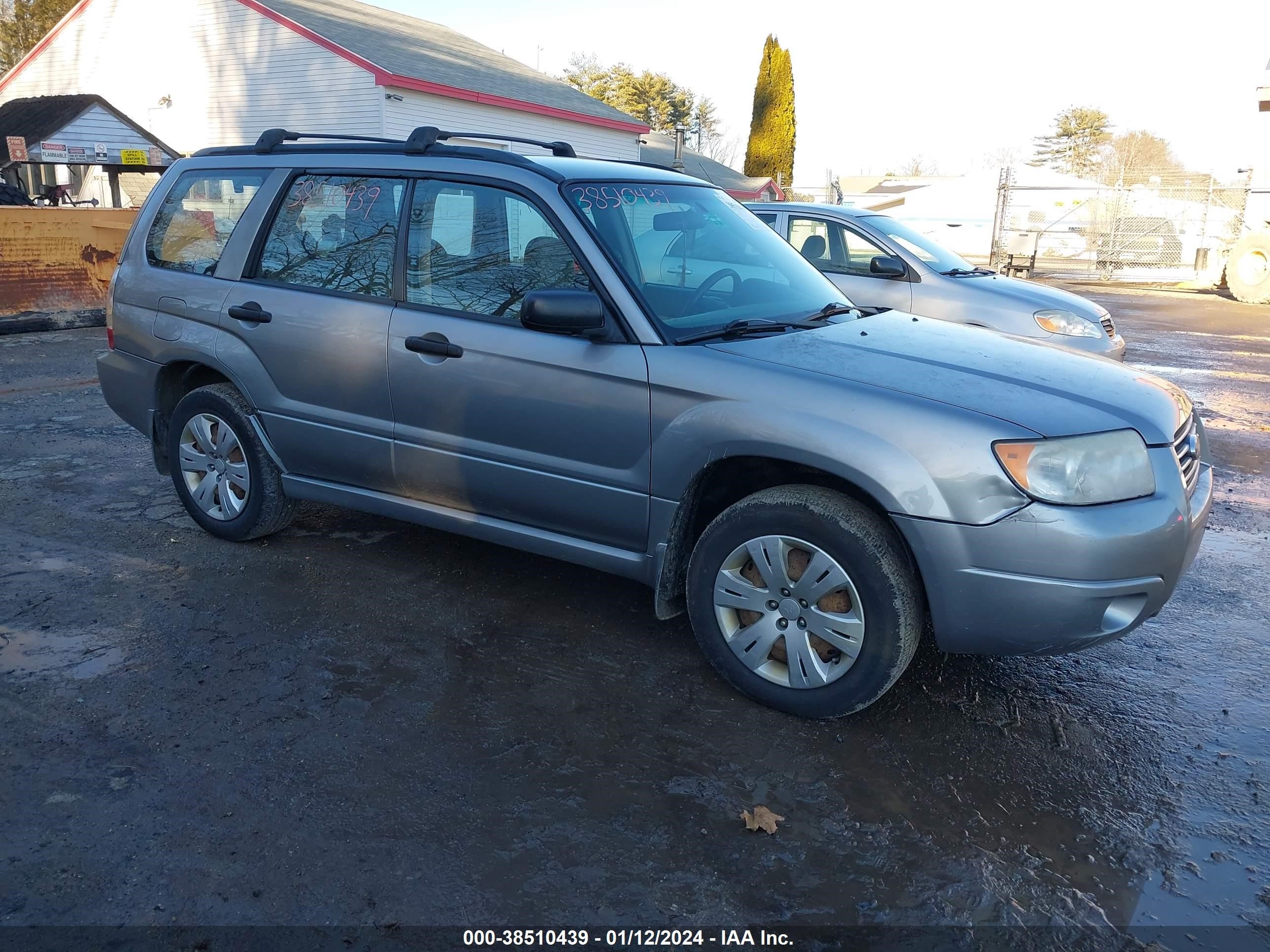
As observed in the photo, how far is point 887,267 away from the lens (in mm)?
7508

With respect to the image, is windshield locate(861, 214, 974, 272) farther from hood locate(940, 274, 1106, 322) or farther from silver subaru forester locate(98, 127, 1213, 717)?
silver subaru forester locate(98, 127, 1213, 717)

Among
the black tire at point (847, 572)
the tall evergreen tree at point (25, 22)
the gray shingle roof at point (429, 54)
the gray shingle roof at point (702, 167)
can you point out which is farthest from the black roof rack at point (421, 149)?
the tall evergreen tree at point (25, 22)

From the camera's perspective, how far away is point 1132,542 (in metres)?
3.08

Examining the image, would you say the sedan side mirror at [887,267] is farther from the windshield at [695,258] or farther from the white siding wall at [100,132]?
the white siding wall at [100,132]

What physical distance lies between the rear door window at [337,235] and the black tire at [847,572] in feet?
6.15

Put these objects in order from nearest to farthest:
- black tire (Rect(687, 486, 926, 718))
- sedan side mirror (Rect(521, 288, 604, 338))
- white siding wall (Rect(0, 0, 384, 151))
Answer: black tire (Rect(687, 486, 926, 718)) < sedan side mirror (Rect(521, 288, 604, 338)) < white siding wall (Rect(0, 0, 384, 151))

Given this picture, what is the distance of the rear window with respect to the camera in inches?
187

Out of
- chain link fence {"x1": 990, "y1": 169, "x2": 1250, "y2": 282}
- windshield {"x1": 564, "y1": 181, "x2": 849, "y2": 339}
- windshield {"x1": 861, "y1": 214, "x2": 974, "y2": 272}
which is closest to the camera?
windshield {"x1": 564, "y1": 181, "x2": 849, "y2": 339}

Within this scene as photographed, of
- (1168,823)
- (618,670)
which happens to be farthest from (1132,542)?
(618,670)

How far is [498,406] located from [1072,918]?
8.41ft

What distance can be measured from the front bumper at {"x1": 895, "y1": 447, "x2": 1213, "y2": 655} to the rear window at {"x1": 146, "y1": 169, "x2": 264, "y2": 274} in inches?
138

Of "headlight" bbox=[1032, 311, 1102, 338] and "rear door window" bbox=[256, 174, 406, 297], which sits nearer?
"rear door window" bbox=[256, 174, 406, 297]

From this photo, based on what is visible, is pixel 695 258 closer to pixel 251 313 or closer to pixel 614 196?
pixel 614 196

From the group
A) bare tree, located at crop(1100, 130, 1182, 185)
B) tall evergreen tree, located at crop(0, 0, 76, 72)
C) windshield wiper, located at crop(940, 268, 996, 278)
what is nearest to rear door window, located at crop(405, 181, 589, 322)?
windshield wiper, located at crop(940, 268, 996, 278)
